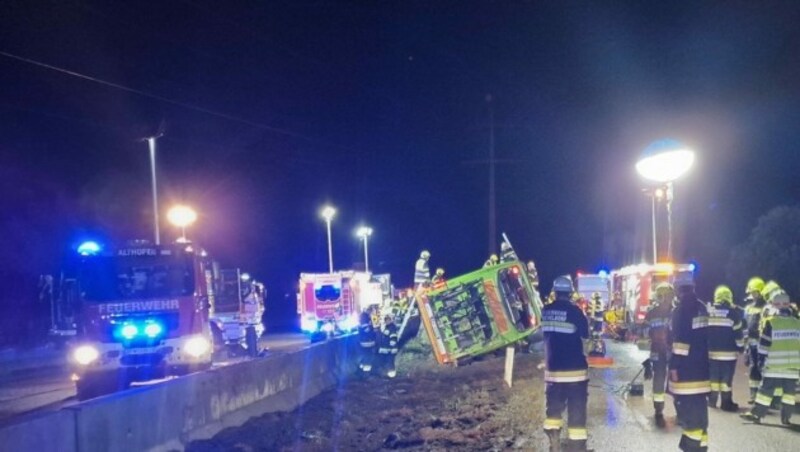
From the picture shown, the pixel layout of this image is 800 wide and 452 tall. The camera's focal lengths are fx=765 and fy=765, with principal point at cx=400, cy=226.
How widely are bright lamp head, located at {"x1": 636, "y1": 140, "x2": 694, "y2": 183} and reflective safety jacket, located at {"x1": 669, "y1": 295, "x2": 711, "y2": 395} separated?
5682mm

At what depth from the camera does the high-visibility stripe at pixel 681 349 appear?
763 cm

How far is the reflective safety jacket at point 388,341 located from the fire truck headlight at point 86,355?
529 centimetres

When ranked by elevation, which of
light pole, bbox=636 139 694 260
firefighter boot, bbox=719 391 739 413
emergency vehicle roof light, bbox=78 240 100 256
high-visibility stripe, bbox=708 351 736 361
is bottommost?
firefighter boot, bbox=719 391 739 413

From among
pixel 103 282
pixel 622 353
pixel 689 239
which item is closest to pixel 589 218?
pixel 689 239

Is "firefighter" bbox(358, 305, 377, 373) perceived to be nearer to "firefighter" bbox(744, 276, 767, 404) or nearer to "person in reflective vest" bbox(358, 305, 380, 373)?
"person in reflective vest" bbox(358, 305, 380, 373)

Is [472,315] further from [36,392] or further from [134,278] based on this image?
[36,392]

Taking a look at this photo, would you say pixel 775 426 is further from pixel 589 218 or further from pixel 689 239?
pixel 589 218

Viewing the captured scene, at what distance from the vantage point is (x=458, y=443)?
901 cm

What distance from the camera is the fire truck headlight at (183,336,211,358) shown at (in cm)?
1396

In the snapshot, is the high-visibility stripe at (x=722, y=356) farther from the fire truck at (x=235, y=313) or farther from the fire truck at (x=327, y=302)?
the fire truck at (x=327, y=302)

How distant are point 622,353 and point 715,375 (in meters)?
9.24

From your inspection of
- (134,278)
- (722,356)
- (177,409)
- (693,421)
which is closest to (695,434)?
(693,421)

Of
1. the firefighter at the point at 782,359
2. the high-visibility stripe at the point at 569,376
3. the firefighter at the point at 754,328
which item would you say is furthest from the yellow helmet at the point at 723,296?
the high-visibility stripe at the point at 569,376

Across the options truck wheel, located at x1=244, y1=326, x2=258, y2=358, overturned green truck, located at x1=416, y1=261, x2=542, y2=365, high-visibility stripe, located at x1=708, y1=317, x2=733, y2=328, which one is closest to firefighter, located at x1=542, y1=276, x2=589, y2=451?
high-visibility stripe, located at x1=708, y1=317, x2=733, y2=328
